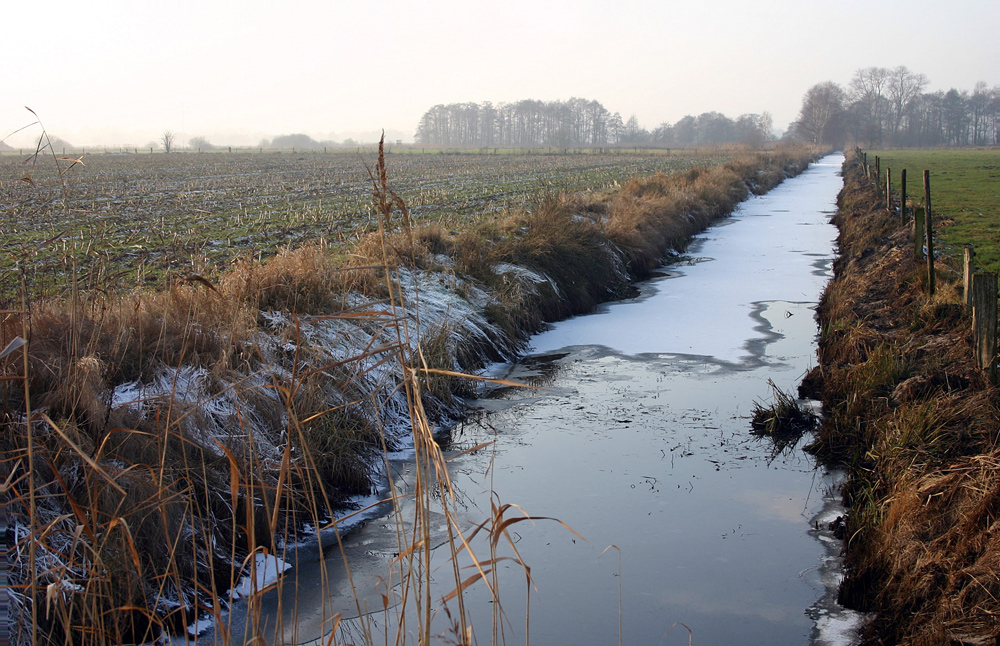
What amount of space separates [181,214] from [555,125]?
144 metres

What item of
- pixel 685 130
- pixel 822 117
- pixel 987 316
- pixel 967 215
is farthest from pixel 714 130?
pixel 987 316

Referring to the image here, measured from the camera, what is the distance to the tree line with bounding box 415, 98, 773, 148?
491ft

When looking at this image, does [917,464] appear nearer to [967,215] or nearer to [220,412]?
[220,412]

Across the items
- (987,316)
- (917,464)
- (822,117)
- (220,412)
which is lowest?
(917,464)

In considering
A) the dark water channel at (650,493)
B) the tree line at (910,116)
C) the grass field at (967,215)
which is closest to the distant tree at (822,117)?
the tree line at (910,116)

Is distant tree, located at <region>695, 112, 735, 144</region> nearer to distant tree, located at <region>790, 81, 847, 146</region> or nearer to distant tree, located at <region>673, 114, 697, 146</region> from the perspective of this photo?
distant tree, located at <region>673, 114, 697, 146</region>

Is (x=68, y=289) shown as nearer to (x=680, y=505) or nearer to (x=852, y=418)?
(x=680, y=505)

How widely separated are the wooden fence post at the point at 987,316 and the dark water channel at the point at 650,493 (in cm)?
126

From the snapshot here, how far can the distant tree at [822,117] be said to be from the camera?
104 meters

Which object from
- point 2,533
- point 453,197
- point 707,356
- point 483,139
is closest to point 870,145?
A: point 483,139

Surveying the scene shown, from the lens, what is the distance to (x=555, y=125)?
151875mm

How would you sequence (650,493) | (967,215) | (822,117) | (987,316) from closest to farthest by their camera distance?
(987,316), (650,493), (967,215), (822,117)

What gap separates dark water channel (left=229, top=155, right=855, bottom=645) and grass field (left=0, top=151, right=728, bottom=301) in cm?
208

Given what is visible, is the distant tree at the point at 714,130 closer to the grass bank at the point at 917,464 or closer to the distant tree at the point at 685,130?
the distant tree at the point at 685,130
